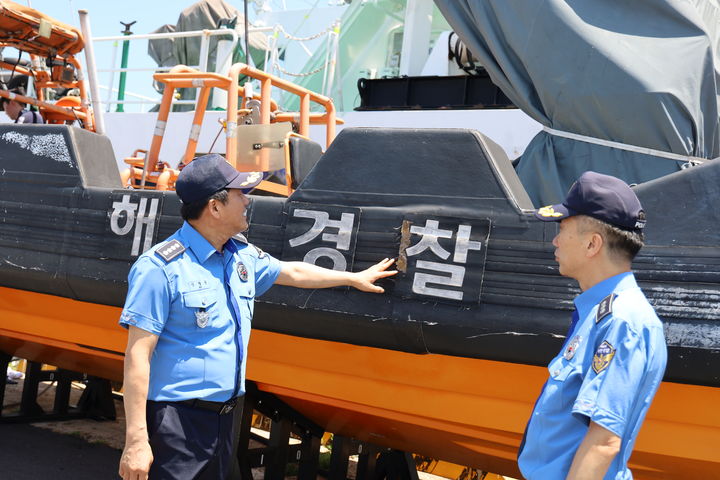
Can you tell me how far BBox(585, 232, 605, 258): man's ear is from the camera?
4.78 feet

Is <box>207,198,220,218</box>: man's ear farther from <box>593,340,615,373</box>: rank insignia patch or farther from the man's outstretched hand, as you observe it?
<box>593,340,615,373</box>: rank insignia patch

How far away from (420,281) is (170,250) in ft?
2.86

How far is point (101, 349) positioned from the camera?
344 cm

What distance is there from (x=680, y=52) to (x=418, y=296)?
4.43 feet

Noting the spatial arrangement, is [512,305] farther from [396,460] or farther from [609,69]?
[396,460]

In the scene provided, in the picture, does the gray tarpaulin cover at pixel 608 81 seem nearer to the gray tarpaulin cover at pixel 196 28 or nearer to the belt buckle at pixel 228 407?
the belt buckle at pixel 228 407

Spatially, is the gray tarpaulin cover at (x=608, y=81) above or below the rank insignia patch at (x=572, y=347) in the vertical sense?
above

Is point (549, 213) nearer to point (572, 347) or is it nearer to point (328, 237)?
point (572, 347)

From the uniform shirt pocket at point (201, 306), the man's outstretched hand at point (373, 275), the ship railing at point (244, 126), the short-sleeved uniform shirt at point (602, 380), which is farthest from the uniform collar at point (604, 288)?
the ship railing at point (244, 126)

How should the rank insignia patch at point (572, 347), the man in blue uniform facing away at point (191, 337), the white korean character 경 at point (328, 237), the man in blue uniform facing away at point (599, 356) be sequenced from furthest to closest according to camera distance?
the white korean character 경 at point (328, 237), the man in blue uniform facing away at point (191, 337), the rank insignia patch at point (572, 347), the man in blue uniform facing away at point (599, 356)

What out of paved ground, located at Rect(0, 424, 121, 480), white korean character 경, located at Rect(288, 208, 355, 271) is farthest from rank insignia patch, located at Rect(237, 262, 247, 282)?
paved ground, located at Rect(0, 424, 121, 480)

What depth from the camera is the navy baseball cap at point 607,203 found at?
143 centimetres

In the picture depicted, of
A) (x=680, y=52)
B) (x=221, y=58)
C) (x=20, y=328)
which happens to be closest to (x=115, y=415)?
(x=20, y=328)

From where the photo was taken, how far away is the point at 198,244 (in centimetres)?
209
